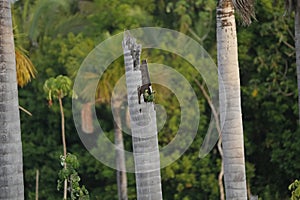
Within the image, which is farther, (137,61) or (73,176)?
(73,176)

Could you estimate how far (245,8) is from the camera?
9438 mm

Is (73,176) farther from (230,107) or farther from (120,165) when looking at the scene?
(120,165)

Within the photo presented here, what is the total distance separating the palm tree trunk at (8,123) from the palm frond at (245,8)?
107 inches

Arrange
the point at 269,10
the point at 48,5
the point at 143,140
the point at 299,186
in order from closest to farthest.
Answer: the point at 143,140 < the point at 299,186 < the point at 269,10 < the point at 48,5

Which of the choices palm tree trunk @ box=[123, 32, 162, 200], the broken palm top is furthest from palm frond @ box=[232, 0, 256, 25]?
palm tree trunk @ box=[123, 32, 162, 200]

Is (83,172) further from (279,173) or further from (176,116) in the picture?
(279,173)

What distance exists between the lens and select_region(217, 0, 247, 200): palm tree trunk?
370 inches

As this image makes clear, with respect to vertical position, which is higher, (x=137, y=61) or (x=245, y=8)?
(x=245, y=8)

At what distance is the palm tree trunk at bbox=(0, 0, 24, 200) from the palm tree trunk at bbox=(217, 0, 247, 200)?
2612 millimetres

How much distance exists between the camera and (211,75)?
21.0 meters

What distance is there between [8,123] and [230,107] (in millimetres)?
2771

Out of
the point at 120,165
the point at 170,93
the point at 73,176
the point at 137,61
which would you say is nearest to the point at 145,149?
the point at 137,61

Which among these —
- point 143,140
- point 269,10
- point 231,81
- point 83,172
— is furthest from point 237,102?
point 83,172

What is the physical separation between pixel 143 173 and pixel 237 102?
140 cm
